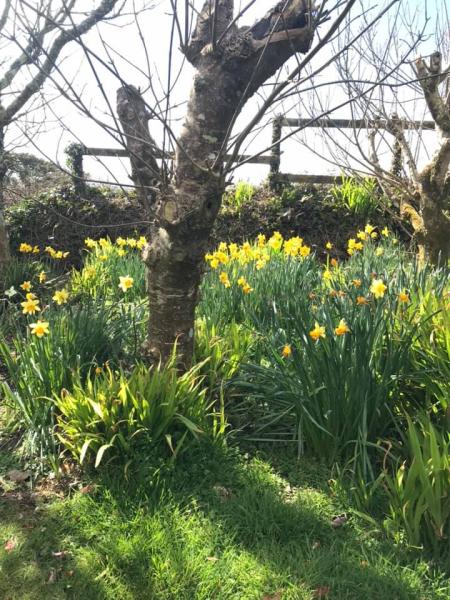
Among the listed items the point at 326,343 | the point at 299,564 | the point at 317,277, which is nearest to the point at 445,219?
the point at 317,277

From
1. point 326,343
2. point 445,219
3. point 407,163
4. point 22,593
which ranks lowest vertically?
point 22,593

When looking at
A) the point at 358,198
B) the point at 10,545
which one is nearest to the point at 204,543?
the point at 10,545

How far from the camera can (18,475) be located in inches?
101

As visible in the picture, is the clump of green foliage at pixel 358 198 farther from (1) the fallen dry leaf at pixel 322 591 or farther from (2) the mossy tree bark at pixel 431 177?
(1) the fallen dry leaf at pixel 322 591

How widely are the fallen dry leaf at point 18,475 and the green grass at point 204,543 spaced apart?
0.08 meters

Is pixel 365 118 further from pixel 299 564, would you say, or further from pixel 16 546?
pixel 16 546

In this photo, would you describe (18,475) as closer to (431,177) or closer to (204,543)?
(204,543)

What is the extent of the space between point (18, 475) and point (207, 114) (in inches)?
86.3

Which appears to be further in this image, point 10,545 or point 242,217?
point 242,217

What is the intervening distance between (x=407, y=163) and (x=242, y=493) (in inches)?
179

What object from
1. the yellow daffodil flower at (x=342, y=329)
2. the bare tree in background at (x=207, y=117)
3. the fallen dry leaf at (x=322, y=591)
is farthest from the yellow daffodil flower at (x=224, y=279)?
the fallen dry leaf at (x=322, y=591)

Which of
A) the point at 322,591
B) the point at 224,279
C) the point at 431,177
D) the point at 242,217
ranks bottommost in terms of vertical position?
the point at 322,591

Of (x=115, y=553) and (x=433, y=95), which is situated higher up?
(x=433, y=95)

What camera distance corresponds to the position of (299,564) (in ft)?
6.30
